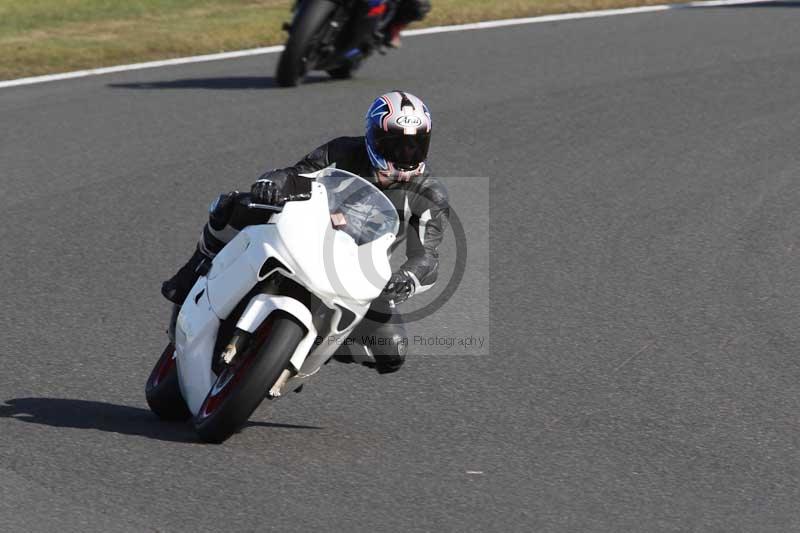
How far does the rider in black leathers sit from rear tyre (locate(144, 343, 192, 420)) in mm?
280

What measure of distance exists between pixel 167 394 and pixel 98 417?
305 millimetres

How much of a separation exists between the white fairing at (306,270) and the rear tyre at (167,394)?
17 cm

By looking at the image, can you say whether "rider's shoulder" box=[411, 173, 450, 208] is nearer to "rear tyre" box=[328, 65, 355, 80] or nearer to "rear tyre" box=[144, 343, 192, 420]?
"rear tyre" box=[144, 343, 192, 420]

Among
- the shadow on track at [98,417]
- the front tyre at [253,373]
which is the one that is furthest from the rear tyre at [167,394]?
the front tyre at [253,373]

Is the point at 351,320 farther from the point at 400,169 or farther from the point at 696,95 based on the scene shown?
the point at 696,95

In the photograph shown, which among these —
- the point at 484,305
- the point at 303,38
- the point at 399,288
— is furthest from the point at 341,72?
the point at 399,288

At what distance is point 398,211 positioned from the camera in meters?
6.10

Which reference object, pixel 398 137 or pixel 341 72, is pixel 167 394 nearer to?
pixel 398 137

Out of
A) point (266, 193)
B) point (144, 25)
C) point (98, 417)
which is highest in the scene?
point (266, 193)

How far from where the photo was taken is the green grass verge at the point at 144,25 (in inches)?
565

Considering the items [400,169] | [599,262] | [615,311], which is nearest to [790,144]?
[599,262]

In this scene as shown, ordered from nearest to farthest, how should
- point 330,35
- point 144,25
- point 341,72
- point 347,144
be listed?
point 347,144, point 330,35, point 341,72, point 144,25

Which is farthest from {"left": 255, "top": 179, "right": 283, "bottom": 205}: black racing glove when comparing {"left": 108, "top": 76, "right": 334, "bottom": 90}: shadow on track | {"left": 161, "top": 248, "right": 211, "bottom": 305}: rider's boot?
{"left": 108, "top": 76, "right": 334, "bottom": 90}: shadow on track

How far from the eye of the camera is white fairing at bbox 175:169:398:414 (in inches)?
211
